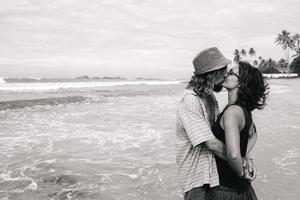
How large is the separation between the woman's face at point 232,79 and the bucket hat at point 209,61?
0.07 metres

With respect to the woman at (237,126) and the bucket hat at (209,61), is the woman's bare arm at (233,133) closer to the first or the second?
the woman at (237,126)

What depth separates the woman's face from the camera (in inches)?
95.8

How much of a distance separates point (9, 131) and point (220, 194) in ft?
31.6

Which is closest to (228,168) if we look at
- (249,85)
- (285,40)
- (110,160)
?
(249,85)

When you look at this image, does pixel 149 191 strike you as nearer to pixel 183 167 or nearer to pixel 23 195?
pixel 23 195

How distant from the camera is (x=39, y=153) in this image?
7711 millimetres

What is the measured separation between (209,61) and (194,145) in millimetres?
595

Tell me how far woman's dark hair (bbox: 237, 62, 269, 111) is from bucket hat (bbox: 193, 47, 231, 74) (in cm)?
14

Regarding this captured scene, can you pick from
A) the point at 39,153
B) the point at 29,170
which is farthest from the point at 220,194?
the point at 39,153

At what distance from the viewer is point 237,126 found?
2.27 metres

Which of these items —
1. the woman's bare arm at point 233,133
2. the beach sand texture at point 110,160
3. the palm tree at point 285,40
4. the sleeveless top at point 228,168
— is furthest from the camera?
the palm tree at point 285,40

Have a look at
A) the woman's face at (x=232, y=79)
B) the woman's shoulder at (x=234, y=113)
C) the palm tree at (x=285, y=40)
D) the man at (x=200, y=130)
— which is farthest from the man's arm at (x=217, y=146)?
the palm tree at (x=285, y=40)

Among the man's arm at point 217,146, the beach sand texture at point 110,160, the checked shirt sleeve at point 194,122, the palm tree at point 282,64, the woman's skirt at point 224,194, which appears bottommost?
the beach sand texture at point 110,160

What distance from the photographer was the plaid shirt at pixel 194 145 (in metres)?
2.33
